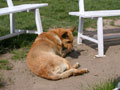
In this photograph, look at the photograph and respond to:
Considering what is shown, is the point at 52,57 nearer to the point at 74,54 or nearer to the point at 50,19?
the point at 74,54

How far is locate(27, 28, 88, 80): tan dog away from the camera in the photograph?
3.39 metres

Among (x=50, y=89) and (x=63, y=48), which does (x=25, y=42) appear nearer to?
(x=63, y=48)

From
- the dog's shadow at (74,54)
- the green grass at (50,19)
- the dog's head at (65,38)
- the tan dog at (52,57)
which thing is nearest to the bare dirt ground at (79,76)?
the dog's shadow at (74,54)

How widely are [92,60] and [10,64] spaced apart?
1.35 m

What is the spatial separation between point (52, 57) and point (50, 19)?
389cm

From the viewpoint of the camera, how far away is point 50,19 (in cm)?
729

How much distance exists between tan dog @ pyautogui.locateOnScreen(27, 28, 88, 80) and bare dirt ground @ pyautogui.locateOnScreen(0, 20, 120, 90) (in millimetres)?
106

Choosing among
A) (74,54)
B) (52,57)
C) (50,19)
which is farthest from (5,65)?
(50,19)

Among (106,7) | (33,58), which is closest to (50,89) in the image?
(33,58)

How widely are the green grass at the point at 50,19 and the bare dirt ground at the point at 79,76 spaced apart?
1.86 ft

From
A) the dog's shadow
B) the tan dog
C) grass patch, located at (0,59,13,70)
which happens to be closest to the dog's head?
the tan dog

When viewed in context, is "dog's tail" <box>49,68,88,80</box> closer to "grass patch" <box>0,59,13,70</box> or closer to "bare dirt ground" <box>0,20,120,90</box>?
"bare dirt ground" <box>0,20,120,90</box>

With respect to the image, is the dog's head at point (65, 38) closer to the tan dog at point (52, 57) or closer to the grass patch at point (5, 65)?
the tan dog at point (52, 57)

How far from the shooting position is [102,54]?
14.7 feet
